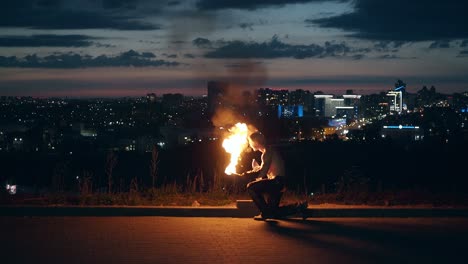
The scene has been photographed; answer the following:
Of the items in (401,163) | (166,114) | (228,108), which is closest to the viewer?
(228,108)

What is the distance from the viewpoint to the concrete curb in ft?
37.0

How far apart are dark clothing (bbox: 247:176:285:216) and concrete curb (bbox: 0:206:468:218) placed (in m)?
0.50

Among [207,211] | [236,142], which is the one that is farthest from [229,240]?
[236,142]

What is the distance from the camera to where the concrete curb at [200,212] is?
37.0 ft

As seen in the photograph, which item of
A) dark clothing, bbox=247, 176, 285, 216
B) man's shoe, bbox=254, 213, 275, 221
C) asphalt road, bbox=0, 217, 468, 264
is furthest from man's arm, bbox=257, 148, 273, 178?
asphalt road, bbox=0, 217, 468, 264

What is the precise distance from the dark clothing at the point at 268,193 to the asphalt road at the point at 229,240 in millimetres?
230

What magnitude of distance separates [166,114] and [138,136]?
9832mm

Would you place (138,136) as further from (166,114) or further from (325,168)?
(325,168)

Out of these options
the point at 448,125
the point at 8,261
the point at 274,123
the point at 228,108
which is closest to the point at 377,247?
the point at 8,261

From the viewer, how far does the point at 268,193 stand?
10.7 metres

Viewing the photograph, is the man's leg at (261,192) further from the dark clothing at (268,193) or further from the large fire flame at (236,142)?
the large fire flame at (236,142)

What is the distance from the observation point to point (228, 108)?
16297 mm

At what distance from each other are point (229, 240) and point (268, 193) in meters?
1.77

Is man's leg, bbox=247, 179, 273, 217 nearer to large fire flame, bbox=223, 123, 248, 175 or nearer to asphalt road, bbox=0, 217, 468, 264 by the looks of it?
asphalt road, bbox=0, 217, 468, 264
